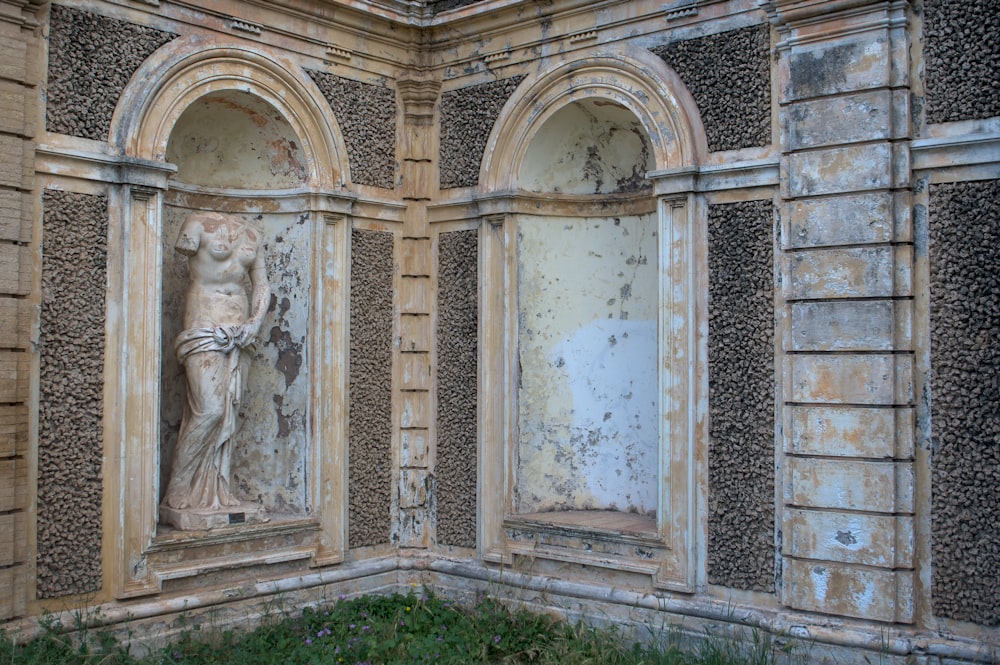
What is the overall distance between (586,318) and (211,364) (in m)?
2.59

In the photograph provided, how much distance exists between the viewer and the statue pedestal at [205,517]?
6.09m

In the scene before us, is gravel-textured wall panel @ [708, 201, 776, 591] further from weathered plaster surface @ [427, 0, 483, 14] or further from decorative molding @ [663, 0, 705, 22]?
weathered plaster surface @ [427, 0, 483, 14]

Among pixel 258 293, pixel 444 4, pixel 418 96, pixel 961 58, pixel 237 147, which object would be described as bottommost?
pixel 258 293

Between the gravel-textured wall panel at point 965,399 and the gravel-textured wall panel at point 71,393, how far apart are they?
455 cm

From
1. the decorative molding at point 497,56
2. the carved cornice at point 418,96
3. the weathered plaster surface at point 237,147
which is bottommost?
the weathered plaster surface at point 237,147

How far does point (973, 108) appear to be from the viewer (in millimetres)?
4930

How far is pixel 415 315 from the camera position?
7141 mm

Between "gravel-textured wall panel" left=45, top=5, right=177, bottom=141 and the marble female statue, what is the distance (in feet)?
3.16

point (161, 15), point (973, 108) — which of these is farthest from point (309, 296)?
point (973, 108)

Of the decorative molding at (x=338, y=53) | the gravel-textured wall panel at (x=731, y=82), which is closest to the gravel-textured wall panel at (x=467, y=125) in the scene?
the decorative molding at (x=338, y=53)

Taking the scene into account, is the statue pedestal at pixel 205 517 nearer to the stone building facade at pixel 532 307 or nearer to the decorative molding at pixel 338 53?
the stone building facade at pixel 532 307

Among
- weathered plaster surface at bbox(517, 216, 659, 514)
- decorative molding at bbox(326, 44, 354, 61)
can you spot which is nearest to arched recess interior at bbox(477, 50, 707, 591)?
weathered plaster surface at bbox(517, 216, 659, 514)

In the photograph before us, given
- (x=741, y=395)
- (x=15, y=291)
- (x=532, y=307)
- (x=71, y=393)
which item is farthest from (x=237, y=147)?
(x=741, y=395)

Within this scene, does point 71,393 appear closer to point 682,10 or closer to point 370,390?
point 370,390
